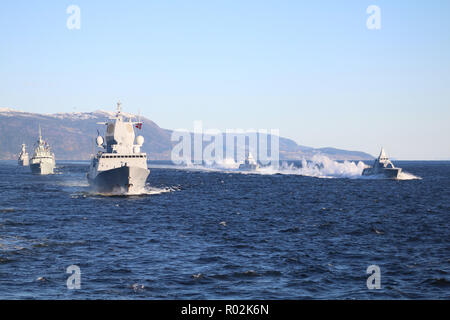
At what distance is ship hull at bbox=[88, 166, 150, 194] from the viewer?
6256cm

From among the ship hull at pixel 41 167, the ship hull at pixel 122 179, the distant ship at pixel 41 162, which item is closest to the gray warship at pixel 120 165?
the ship hull at pixel 122 179

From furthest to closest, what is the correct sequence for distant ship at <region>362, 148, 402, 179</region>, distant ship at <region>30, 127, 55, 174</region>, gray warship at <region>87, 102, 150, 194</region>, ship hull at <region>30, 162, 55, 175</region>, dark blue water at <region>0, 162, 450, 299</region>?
distant ship at <region>30, 127, 55, 174</region> → ship hull at <region>30, 162, 55, 175</region> → distant ship at <region>362, 148, 402, 179</region> → gray warship at <region>87, 102, 150, 194</region> → dark blue water at <region>0, 162, 450, 299</region>

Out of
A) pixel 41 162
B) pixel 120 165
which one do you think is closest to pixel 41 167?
pixel 41 162

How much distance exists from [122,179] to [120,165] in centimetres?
222

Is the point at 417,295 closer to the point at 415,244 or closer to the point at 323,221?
the point at 415,244

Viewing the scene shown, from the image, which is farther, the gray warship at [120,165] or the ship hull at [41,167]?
the ship hull at [41,167]

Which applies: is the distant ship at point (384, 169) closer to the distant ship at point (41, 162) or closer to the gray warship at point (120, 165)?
the gray warship at point (120, 165)

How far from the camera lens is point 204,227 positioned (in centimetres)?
3738

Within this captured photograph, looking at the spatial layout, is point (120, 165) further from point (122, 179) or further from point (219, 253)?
point (219, 253)

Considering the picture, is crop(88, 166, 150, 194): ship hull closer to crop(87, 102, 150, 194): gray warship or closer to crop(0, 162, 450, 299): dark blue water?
crop(87, 102, 150, 194): gray warship

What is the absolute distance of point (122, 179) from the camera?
63.6m

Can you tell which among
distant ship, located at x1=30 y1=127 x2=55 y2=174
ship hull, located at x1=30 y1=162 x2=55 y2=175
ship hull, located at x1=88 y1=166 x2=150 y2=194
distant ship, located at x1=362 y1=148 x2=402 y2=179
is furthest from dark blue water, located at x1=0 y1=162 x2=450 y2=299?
distant ship, located at x1=30 y1=127 x2=55 y2=174

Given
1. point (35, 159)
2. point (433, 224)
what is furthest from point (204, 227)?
point (35, 159)

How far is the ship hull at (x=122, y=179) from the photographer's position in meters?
62.6
